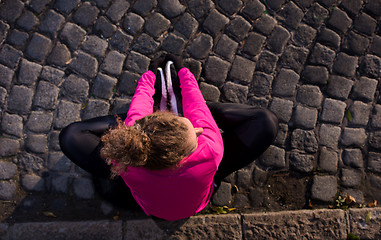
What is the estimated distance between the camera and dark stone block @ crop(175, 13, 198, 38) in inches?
130

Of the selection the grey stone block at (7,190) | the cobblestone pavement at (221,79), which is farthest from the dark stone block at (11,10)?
the grey stone block at (7,190)

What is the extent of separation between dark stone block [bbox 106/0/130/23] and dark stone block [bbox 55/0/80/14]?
396 millimetres

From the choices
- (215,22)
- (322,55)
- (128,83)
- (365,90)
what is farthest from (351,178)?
(128,83)

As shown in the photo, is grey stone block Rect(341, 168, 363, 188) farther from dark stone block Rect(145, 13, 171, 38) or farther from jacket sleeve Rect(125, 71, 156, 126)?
dark stone block Rect(145, 13, 171, 38)

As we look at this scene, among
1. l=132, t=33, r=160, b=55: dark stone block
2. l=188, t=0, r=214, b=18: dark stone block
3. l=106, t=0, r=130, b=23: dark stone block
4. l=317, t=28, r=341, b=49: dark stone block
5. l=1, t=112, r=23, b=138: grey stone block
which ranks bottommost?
l=1, t=112, r=23, b=138: grey stone block

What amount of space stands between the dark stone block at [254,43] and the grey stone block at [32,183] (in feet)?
9.19

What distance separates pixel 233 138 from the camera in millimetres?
2576

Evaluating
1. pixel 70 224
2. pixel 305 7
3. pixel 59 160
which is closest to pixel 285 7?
pixel 305 7

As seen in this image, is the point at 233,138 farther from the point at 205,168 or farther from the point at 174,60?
the point at 174,60

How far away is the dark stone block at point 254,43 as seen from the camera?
11.0 ft

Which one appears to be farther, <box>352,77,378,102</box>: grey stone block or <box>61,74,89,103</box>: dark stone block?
<box>352,77,378,102</box>: grey stone block

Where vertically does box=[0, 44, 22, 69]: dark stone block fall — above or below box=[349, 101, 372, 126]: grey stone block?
below

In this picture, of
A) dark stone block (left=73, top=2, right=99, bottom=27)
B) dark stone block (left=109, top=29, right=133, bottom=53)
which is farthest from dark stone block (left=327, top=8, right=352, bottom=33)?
dark stone block (left=73, top=2, right=99, bottom=27)

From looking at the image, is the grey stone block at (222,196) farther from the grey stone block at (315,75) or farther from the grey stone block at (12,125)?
the grey stone block at (12,125)
